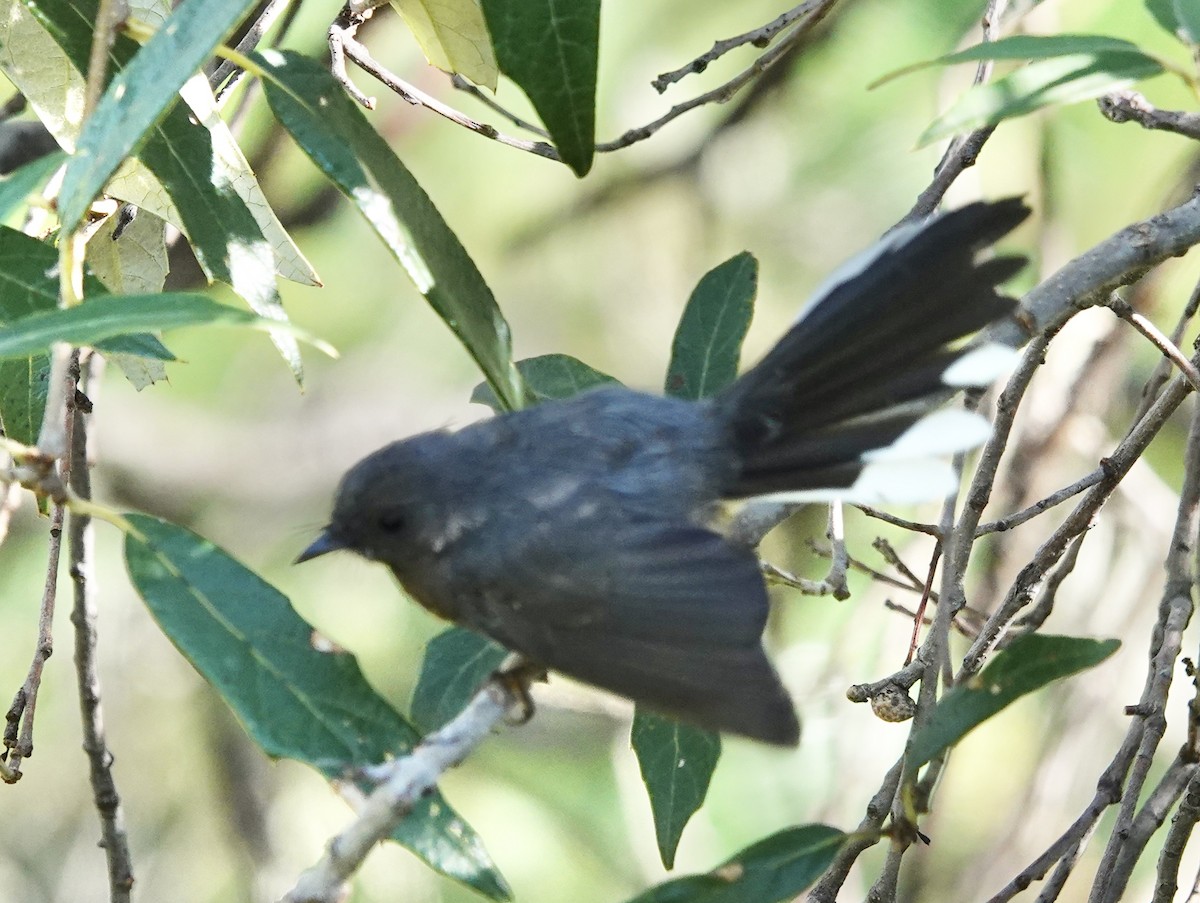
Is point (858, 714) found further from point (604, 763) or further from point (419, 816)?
point (419, 816)

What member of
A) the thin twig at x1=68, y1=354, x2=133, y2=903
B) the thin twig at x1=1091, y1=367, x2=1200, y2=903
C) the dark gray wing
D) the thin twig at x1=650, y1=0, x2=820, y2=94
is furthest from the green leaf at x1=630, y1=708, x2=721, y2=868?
the thin twig at x1=650, y1=0, x2=820, y2=94

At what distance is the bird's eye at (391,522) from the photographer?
2.31 metres

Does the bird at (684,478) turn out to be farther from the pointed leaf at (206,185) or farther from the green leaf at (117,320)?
the green leaf at (117,320)

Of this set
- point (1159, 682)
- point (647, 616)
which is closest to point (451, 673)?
point (647, 616)

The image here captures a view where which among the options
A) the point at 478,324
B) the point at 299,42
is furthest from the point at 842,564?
the point at 299,42

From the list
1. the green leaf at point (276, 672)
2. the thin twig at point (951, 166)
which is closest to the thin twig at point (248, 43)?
the green leaf at point (276, 672)

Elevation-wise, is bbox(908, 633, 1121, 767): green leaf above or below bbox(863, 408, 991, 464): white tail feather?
below

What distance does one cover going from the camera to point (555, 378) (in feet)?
8.36

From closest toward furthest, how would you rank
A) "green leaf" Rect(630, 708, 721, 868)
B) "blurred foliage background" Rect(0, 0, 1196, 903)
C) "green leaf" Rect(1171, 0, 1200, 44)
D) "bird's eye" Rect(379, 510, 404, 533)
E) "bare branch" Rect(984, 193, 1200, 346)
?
"green leaf" Rect(1171, 0, 1200, 44) → "bare branch" Rect(984, 193, 1200, 346) → "green leaf" Rect(630, 708, 721, 868) → "bird's eye" Rect(379, 510, 404, 533) → "blurred foliage background" Rect(0, 0, 1196, 903)

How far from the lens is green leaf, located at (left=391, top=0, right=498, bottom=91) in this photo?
2428 millimetres

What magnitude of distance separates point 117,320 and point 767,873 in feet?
3.59

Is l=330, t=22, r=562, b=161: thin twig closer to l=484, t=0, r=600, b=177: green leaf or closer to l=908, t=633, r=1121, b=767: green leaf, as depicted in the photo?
l=484, t=0, r=600, b=177: green leaf

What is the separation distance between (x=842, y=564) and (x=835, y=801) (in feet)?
5.22

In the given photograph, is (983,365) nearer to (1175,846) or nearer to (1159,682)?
(1159,682)
